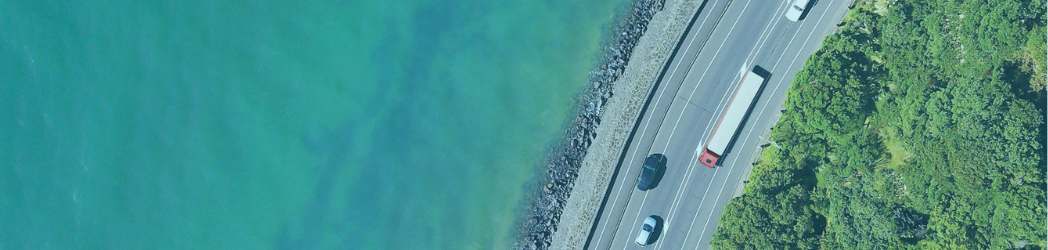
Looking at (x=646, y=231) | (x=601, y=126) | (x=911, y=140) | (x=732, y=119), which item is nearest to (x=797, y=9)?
(x=732, y=119)

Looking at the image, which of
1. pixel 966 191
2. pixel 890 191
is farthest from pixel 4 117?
pixel 966 191

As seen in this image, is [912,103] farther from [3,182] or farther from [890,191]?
[3,182]

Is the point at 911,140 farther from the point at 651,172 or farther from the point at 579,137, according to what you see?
the point at 579,137

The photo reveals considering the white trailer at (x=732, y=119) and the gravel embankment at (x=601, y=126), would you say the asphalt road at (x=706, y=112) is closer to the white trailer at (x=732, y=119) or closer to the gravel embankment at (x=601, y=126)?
the gravel embankment at (x=601, y=126)

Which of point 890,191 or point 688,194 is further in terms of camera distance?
point 688,194

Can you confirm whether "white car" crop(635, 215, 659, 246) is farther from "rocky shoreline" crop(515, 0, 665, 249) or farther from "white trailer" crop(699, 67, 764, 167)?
"rocky shoreline" crop(515, 0, 665, 249)

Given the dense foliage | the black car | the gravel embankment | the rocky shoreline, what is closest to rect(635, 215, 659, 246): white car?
the black car

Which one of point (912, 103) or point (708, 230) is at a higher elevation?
point (912, 103)

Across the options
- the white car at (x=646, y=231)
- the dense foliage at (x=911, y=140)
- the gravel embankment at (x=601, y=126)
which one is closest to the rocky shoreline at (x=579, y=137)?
the gravel embankment at (x=601, y=126)

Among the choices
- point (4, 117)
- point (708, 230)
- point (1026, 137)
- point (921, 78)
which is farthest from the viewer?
point (4, 117)
